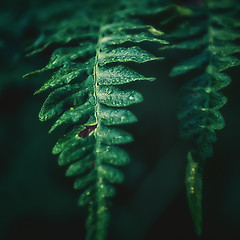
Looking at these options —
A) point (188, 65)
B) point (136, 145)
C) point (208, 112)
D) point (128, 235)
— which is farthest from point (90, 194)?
point (128, 235)

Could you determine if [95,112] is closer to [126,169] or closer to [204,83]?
[204,83]

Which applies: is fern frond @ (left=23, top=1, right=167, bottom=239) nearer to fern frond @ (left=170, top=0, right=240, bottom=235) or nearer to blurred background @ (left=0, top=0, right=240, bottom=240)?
fern frond @ (left=170, top=0, right=240, bottom=235)

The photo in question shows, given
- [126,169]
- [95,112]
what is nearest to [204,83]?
[95,112]

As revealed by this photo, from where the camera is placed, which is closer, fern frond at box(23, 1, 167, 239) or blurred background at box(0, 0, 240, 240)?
fern frond at box(23, 1, 167, 239)

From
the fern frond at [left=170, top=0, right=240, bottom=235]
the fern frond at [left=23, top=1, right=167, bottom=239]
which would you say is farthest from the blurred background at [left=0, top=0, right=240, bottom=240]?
the fern frond at [left=23, top=1, right=167, bottom=239]

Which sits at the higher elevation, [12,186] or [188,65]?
[188,65]

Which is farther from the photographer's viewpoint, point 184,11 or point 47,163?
point 47,163

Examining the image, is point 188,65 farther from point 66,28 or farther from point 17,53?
point 17,53
